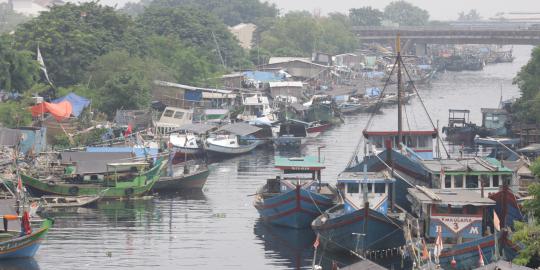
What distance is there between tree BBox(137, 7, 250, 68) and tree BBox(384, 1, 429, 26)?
94.6m

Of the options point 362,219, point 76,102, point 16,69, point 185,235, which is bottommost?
point 185,235

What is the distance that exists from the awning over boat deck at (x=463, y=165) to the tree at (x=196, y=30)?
1800 inches

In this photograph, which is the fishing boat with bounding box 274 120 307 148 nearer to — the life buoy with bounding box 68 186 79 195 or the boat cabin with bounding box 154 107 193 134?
the boat cabin with bounding box 154 107 193 134

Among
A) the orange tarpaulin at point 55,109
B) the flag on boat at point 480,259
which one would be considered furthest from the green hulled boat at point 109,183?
the flag on boat at point 480,259

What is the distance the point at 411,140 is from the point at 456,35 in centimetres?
8144

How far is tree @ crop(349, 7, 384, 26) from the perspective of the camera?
143 meters

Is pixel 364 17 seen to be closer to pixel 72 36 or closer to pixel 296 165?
pixel 72 36

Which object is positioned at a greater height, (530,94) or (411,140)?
(530,94)

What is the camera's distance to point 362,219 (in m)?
31.9

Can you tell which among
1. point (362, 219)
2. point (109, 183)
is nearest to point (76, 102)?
point (109, 183)

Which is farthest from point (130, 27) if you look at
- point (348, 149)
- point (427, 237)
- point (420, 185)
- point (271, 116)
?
point (427, 237)

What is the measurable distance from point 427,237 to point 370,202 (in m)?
2.58

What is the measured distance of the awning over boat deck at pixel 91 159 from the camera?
135ft

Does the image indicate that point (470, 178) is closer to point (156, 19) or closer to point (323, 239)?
point (323, 239)
